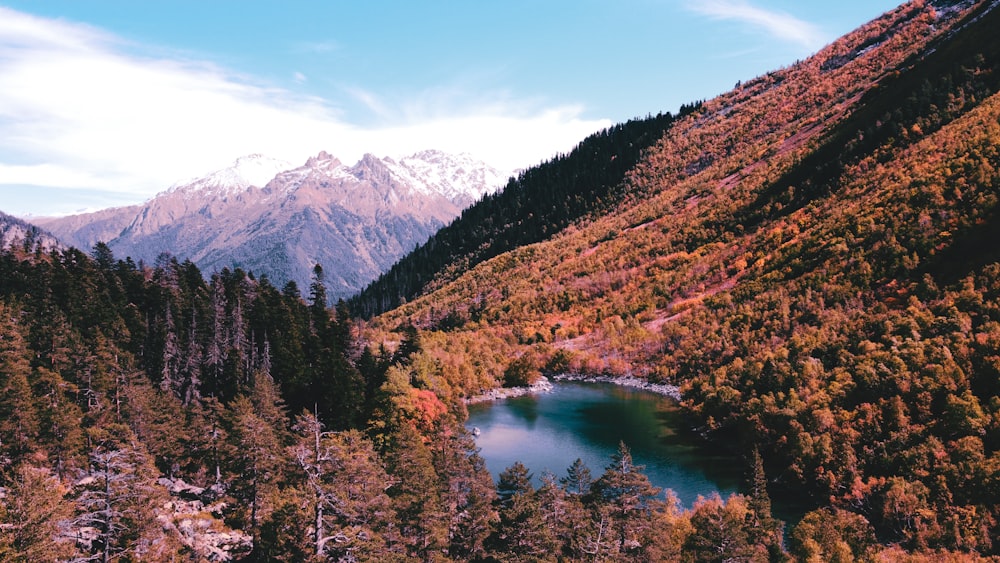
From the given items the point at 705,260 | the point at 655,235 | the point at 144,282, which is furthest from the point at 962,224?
the point at 144,282

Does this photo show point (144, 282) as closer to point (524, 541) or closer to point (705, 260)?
point (524, 541)

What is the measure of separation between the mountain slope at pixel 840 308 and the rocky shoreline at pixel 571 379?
249 centimetres

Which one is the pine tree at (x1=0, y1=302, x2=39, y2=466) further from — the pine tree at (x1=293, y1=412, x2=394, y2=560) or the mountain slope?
the mountain slope

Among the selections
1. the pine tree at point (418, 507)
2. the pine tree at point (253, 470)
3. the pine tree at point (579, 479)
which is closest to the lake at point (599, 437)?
the pine tree at point (579, 479)

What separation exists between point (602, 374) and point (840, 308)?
54.4m

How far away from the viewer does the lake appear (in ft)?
258

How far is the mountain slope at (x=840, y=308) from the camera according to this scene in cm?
6869

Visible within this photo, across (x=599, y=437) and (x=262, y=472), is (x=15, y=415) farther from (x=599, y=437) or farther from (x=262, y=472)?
(x=599, y=437)

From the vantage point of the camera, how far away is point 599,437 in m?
96.4

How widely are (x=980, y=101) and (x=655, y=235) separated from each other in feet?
276

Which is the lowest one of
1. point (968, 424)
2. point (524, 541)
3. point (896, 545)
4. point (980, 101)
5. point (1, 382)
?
point (896, 545)

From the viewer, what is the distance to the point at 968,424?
66438 mm

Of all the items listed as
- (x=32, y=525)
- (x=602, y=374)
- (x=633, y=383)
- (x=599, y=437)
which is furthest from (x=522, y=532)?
(x=602, y=374)

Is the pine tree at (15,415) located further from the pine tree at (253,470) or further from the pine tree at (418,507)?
the pine tree at (418,507)
